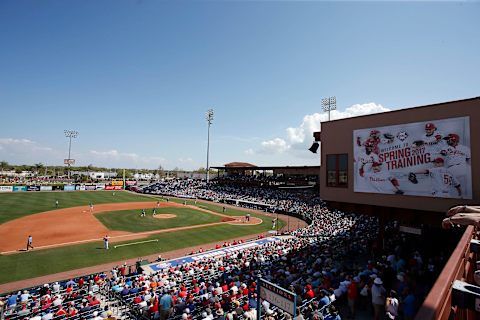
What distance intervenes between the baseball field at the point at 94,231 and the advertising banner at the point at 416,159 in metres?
19.2

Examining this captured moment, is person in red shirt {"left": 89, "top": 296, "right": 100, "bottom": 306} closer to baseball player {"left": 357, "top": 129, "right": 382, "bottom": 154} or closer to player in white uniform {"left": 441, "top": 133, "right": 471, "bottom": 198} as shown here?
baseball player {"left": 357, "top": 129, "right": 382, "bottom": 154}

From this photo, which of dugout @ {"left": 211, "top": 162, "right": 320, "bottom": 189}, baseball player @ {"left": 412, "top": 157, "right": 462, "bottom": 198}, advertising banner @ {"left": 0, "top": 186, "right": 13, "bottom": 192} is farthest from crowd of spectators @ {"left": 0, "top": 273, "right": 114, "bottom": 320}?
advertising banner @ {"left": 0, "top": 186, "right": 13, "bottom": 192}

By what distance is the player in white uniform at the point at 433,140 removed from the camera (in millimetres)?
14406

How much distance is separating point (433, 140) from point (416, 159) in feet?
4.33

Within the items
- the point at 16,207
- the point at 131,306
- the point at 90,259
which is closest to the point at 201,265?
→ the point at 131,306

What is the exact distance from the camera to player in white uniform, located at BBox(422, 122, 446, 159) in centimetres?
1441

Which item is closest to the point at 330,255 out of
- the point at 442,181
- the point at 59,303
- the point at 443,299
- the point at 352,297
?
the point at 352,297

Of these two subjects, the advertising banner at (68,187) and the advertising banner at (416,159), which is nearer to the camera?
the advertising banner at (416,159)

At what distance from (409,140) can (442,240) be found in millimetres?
9160

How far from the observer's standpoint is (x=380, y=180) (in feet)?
54.9

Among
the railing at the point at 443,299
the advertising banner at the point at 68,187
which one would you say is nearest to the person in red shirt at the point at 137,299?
the railing at the point at 443,299

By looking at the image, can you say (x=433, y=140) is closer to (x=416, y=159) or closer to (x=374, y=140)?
(x=416, y=159)

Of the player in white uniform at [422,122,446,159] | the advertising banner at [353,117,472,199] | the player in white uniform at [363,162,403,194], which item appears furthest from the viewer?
the player in white uniform at [363,162,403,194]

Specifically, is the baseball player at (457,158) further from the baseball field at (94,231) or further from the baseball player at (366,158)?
the baseball field at (94,231)
